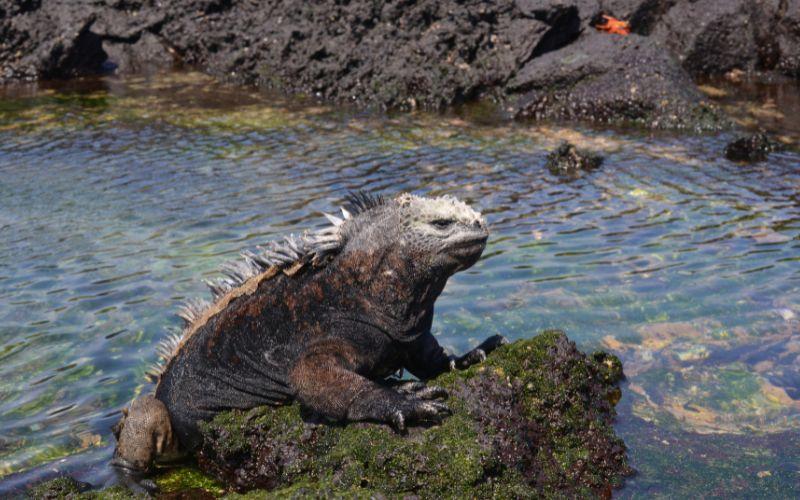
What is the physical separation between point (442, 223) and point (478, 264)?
135 inches

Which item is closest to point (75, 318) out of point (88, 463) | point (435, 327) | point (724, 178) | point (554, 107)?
point (88, 463)

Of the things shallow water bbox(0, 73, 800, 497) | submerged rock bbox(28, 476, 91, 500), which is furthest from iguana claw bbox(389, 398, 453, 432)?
submerged rock bbox(28, 476, 91, 500)

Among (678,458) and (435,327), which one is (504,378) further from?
(435,327)

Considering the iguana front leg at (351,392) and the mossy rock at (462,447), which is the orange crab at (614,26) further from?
the iguana front leg at (351,392)

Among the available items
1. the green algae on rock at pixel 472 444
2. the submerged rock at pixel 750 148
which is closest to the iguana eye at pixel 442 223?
the green algae on rock at pixel 472 444

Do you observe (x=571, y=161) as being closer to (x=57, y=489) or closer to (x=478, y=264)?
(x=478, y=264)

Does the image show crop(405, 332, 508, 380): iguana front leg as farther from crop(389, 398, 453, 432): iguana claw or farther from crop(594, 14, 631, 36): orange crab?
crop(594, 14, 631, 36): orange crab

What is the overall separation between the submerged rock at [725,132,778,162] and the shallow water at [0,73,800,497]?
0.19m

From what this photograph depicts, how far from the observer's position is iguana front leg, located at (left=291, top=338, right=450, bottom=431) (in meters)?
3.98

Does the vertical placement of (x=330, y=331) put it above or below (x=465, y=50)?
below

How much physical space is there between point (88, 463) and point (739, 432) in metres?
3.52

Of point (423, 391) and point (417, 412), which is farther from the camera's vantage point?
point (423, 391)

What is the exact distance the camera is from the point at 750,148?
10672 mm

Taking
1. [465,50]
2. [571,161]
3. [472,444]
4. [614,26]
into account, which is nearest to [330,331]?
[472,444]
